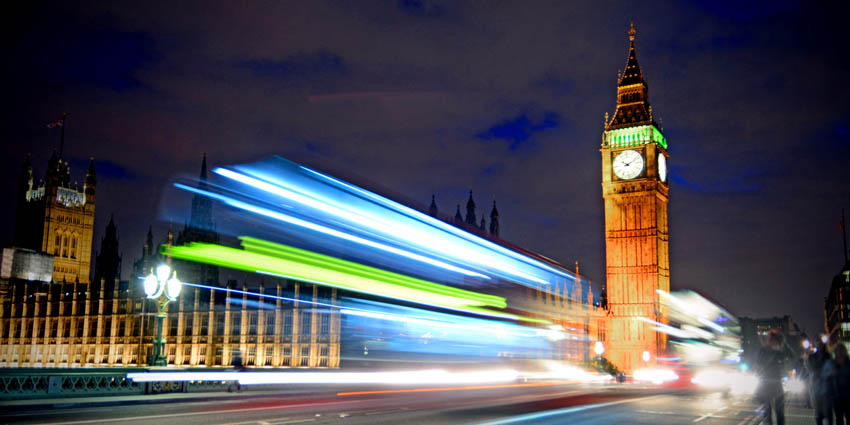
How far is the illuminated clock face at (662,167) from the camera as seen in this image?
68688mm

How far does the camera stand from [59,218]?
130 m

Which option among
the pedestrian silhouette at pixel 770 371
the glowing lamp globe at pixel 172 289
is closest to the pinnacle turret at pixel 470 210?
the glowing lamp globe at pixel 172 289

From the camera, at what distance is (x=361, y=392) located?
23797 millimetres

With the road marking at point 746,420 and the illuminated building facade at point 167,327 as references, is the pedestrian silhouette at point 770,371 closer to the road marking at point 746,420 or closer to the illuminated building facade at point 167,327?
the road marking at point 746,420

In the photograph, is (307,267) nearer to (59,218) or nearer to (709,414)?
(709,414)

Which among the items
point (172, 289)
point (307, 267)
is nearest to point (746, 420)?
point (307, 267)

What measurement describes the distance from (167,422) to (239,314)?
146ft

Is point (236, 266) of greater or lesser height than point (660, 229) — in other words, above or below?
below

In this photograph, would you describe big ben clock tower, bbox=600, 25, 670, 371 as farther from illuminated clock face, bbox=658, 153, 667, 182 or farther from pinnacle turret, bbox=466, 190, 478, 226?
pinnacle turret, bbox=466, 190, 478, 226

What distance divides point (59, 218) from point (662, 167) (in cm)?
10816

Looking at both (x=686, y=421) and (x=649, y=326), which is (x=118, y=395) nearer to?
(x=686, y=421)

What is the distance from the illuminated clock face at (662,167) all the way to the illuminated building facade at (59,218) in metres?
103

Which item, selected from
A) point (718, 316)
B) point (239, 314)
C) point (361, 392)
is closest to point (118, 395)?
point (361, 392)

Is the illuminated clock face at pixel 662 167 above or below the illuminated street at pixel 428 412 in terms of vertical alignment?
above
